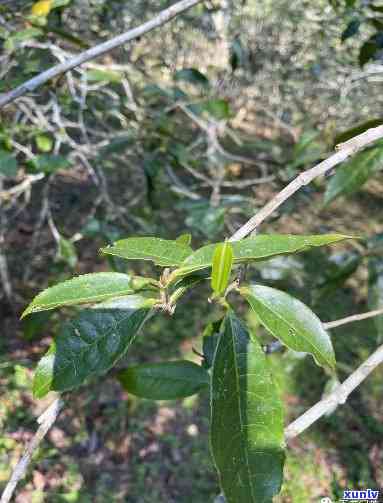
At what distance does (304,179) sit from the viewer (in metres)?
0.52

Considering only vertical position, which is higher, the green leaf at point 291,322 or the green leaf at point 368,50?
the green leaf at point 368,50

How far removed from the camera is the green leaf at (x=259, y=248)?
0.49m

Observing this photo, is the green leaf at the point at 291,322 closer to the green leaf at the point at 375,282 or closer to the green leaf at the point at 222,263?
the green leaf at the point at 222,263

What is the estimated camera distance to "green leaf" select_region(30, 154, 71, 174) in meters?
1.45

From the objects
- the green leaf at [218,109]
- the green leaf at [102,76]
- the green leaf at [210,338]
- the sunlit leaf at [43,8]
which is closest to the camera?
the green leaf at [210,338]

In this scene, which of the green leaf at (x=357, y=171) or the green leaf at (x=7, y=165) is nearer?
the green leaf at (x=357, y=171)

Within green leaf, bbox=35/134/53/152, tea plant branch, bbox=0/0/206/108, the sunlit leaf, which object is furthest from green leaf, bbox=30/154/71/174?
tea plant branch, bbox=0/0/206/108

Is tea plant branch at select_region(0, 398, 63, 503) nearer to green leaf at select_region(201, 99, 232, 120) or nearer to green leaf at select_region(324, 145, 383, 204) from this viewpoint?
green leaf at select_region(324, 145, 383, 204)

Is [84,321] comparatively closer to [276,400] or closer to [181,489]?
[276,400]

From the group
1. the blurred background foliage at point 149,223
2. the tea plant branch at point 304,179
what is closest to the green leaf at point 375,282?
the blurred background foliage at point 149,223

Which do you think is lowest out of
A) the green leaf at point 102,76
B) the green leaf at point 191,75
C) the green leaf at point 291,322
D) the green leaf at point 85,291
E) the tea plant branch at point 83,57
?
the green leaf at point 291,322

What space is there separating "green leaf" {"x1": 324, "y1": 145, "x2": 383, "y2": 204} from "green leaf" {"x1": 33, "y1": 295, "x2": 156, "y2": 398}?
64 cm

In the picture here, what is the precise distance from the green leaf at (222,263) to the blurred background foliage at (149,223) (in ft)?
1.74

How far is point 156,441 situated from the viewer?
8.52ft
